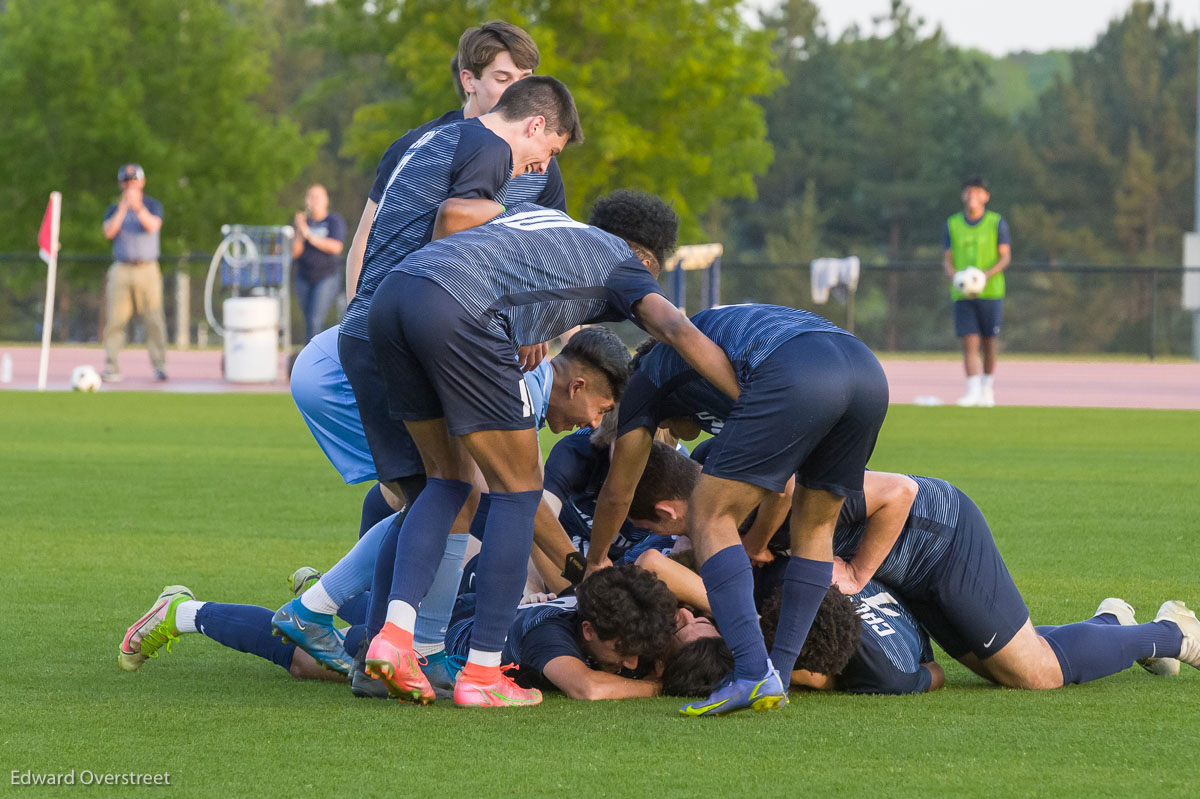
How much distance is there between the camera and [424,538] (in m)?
4.16

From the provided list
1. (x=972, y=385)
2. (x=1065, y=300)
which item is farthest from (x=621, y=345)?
(x=1065, y=300)

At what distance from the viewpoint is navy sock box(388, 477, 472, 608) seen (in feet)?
13.5

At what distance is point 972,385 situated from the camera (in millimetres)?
16281

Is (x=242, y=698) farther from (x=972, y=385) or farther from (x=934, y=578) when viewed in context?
(x=972, y=385)

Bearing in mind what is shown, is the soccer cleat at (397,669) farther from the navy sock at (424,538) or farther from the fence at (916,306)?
the fence at (916,306)

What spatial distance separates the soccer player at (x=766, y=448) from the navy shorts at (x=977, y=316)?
38.2 ft

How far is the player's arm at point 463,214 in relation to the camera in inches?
173

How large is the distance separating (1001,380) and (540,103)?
18493mm

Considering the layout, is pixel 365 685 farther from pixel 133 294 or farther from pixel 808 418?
pixel 133 294

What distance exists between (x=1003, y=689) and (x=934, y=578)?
40cm

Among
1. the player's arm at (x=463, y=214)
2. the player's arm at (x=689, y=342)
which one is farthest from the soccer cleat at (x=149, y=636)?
the player's arm at (x=689, y=342)

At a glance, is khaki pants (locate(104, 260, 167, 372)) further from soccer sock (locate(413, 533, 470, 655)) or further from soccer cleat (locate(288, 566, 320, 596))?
soccer sock (locate(413, 533, 470, 655))

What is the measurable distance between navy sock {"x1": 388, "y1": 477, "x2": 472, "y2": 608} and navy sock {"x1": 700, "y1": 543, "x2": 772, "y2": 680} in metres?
0.53

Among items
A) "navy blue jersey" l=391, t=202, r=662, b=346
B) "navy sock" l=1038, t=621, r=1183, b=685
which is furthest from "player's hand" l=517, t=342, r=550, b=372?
"navy sock" l=1038, t=621, r=1183, b=685
